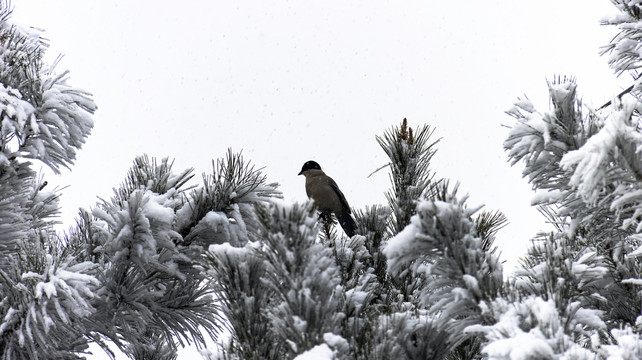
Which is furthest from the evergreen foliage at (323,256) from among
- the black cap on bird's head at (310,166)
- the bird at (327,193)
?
the black cap on bird's head at (310,166)

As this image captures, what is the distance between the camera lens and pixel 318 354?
1.28 meters

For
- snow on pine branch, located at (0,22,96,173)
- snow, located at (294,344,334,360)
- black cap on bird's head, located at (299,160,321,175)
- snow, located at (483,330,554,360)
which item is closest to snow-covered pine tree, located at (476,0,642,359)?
snow, located at (483,330,554,360)

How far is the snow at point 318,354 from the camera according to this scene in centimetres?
127

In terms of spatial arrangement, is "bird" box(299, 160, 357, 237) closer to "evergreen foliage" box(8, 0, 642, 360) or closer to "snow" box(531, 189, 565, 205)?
"evergreen foliage" box(8, 0, 642, 360)

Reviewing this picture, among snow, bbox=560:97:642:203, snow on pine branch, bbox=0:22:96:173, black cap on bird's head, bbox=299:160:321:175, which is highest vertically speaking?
black cap on bird's head, bbox=299:160:321:175

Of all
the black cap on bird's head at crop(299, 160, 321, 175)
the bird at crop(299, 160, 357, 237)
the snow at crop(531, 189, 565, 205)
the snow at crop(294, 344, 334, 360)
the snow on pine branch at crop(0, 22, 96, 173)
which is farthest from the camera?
the black cap on bird's head at crop(299, 160, 321, 175)

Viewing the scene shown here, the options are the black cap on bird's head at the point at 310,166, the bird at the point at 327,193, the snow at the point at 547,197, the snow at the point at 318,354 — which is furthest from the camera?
the black cap on bird's head at the point at 310,166

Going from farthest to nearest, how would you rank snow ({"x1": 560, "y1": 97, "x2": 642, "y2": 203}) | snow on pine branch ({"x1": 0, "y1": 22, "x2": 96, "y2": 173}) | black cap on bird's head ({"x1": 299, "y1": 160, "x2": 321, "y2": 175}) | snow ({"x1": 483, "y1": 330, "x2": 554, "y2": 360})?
1. black cap on bird's head ({"x1": 299, "y1": 160, "x2": 321, "y2": 175})
2. snow on pine branch ({"x1": 0, "y1": 22, "x2": 96, "y2": 173})
3. snow ({"x1": 560, "y1": 97, "x2": 642, "y2": 203})
4. snow ({"x1": 483, "y1": 330, "x2": 554, "y2": 360})

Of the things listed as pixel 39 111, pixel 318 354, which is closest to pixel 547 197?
pixel 318 354

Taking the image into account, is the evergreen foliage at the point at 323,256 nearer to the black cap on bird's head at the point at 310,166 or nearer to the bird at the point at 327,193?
the bird at the point at 327,193

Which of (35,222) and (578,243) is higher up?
(35,222)

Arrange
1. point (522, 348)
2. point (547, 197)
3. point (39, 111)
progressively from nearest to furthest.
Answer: point (522, 348), point (547, 197), point (39, 111)

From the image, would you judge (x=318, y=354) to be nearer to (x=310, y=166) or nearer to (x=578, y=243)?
(x=578, y=243)

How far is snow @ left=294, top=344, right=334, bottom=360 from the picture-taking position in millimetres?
1266
